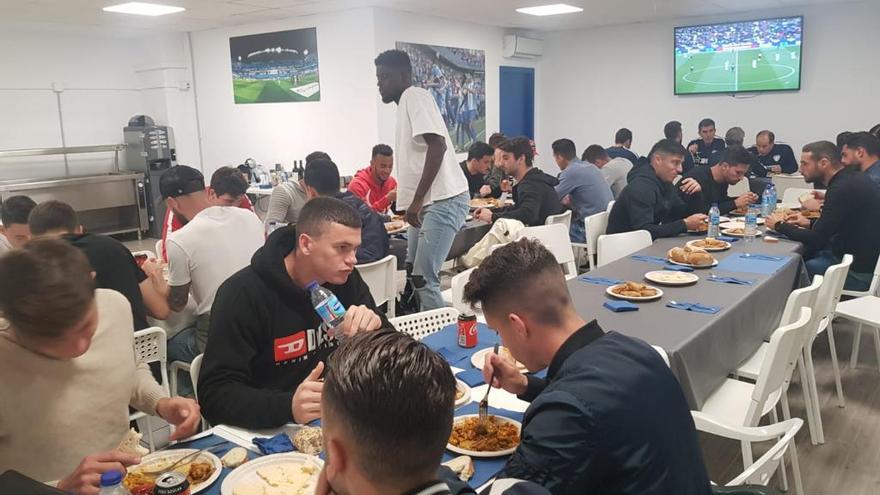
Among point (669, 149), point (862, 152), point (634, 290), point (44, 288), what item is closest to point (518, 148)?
point (669, 149)

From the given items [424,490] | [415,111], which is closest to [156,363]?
[415,111]

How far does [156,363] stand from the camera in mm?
3168

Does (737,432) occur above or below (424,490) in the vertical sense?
below

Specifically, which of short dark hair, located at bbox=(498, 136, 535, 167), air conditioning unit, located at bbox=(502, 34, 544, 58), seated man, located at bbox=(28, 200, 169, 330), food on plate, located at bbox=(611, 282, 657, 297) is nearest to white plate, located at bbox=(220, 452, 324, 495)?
seated man, located at bbox=(28, 200, 169, 330)

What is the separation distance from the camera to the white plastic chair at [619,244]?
439 centimetres

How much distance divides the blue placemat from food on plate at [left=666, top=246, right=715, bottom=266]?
0.27 feet

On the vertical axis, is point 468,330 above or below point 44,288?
below

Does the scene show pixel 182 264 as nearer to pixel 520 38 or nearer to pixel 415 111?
pixel 415 111

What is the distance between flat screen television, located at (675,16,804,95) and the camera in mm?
8758

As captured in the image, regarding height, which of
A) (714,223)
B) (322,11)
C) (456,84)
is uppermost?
(322,11)

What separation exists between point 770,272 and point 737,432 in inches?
72.1

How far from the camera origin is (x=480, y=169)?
7.45 metres

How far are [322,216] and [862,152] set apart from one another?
4.88 meters

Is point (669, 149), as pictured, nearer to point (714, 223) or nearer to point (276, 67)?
point (714, 223)
